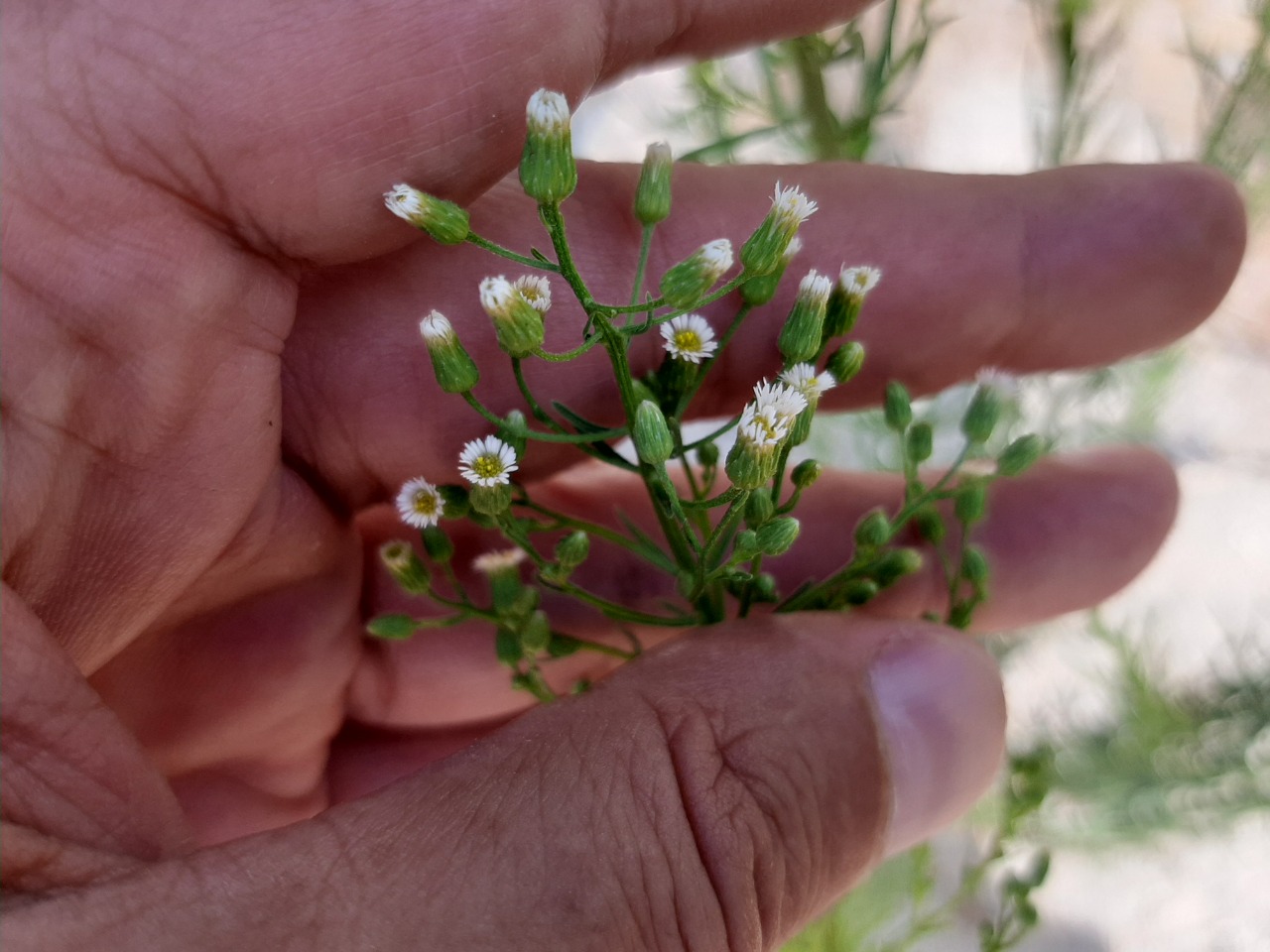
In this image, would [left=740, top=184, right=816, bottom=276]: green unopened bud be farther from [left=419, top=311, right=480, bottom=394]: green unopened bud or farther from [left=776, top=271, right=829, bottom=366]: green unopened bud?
[left=419, top=311, right=480, bottom=394]: green unopened bud

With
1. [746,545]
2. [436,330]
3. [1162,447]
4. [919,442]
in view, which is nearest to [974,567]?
[919,442]

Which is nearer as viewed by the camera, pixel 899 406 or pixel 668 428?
pixel 668 428

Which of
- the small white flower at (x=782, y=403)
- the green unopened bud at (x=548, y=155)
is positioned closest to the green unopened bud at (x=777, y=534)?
the small white flower at (x=782, y=403)

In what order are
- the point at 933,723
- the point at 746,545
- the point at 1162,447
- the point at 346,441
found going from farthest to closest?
the point at 1162,447
the point at 346,441
the point at 933,723
the point at 746,545

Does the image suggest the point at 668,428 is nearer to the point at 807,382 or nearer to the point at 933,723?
the point at 807,382

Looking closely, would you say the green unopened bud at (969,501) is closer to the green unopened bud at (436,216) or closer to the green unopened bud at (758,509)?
the green unopened bud at (758,509)

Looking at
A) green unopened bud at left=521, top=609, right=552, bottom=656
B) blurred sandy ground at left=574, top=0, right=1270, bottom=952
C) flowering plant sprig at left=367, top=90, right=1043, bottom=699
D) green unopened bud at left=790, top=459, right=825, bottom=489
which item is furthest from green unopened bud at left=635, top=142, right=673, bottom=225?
blurred sandy ground at left=574, top=0, right=1270, bottom=952

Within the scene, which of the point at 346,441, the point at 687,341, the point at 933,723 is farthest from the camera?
the point at 346,441
